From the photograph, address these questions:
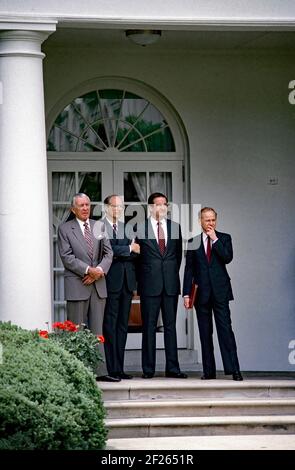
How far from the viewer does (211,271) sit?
13.4 m

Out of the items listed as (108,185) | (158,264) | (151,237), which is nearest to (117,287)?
(158,264)

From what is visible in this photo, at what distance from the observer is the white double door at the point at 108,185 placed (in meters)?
15.2

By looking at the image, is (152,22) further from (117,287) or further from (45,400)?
(45,400)

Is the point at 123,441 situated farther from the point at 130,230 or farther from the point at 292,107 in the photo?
the point at 292,107

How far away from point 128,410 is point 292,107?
5234 millimetres

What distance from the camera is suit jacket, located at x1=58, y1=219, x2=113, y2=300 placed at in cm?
1291

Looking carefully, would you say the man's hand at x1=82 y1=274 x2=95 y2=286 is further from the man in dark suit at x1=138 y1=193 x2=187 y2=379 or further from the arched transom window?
the arched transom window

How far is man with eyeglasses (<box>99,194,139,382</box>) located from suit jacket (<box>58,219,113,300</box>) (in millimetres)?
184

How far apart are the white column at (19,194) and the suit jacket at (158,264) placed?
1.53 m

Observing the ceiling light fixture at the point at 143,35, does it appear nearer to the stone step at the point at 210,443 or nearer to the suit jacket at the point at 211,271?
the suit jacket at the point at 211,271

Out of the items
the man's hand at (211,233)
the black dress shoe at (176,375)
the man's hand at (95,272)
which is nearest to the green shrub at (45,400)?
the man's hand at (95,272)

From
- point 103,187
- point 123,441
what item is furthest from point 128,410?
point 103,187

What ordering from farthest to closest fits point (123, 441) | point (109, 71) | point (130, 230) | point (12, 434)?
1. point (109, 71)
2. point (130, 230)
3. point (123, 441)
4. point (12, 434)

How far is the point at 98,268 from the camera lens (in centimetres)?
1287
